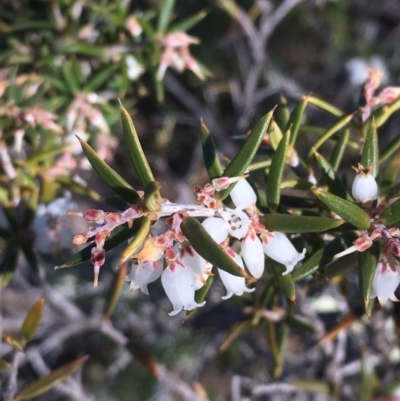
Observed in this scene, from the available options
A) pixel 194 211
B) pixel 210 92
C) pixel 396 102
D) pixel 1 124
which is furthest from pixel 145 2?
pixel 194 211

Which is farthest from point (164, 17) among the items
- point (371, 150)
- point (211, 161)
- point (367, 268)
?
point (367, 268)

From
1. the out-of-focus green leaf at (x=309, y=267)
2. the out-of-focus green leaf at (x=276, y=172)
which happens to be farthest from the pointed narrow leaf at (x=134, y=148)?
the out-of-focus green leaf at (x=309, y=267)

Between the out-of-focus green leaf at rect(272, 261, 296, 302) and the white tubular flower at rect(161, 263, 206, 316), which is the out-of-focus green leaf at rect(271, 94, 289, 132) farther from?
the white tubular flower at rect(161, 263, 206, 316)

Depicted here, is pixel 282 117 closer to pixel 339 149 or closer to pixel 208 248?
pixel 339 149

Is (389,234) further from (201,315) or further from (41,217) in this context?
(201,315)

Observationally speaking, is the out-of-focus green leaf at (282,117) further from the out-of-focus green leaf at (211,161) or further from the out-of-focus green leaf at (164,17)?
the out-of-focus green leaf at (164,17)

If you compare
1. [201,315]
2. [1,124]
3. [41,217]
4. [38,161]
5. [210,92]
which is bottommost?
[201,315]
